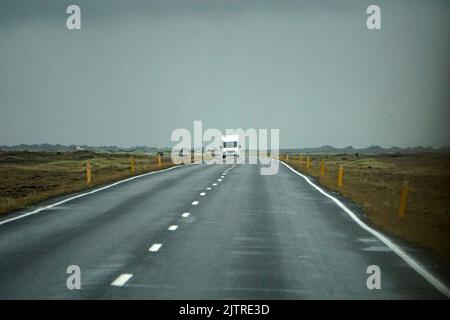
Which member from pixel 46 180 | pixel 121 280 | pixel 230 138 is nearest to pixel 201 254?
pixel 121 280

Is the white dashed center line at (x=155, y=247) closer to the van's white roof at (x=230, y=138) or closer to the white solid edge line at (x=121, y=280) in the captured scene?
the white solid edge line at (x=121, y=280)

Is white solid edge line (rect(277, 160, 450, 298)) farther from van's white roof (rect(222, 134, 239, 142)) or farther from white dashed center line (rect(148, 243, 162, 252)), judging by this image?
van's white roof (rect(222, 134, 239, 142))

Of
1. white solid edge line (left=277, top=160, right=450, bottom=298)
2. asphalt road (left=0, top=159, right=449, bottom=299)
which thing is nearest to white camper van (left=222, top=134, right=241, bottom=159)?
asphalt road (left=0, top=159, right=449, bottom=299)

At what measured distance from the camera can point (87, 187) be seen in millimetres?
28922

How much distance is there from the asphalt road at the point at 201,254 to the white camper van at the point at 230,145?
5542 centimetres

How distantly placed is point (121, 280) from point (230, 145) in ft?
223

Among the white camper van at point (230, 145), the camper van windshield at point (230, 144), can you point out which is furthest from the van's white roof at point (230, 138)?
the camper van windshield at point (230, 144)

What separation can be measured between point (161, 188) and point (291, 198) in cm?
722

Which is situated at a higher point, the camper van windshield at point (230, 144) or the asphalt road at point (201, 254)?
the camper van windshield at point (230, 144)

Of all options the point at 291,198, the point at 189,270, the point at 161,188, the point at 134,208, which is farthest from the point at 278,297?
the point at 161,188

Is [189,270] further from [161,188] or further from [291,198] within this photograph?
[161,188]

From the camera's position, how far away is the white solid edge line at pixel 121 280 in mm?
8586

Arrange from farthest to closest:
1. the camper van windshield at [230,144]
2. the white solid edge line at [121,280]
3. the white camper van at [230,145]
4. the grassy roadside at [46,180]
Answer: the camper van windshield at [230,144], the white camper van at [230,145], the grassy roadside at [46,180], the white solid edge line at [121,280]
